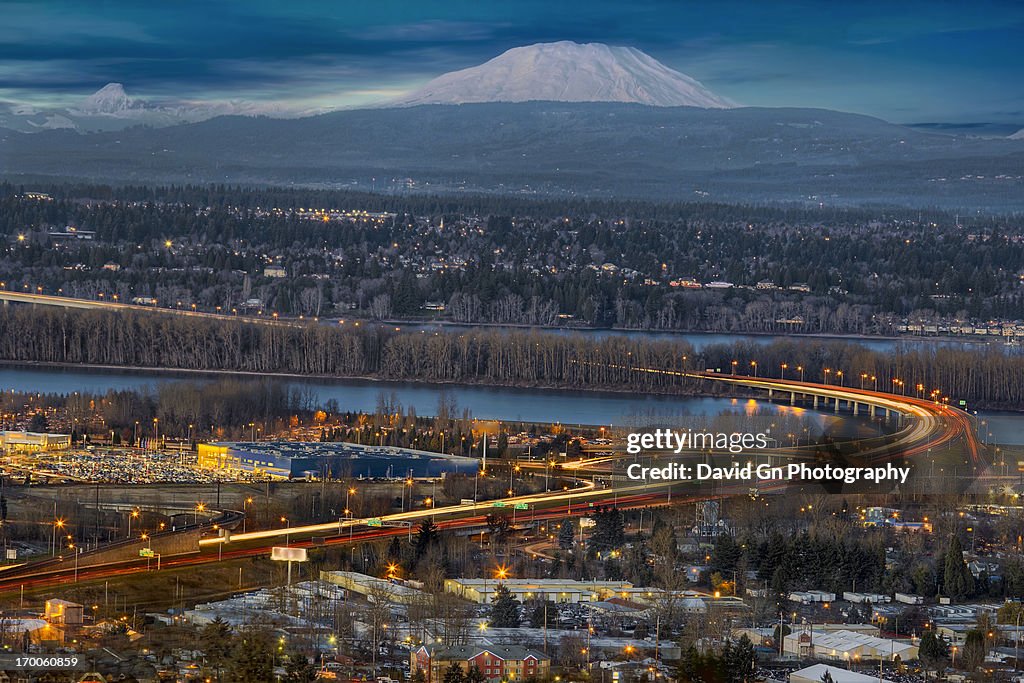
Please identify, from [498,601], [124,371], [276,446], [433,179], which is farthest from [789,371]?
[433,179]

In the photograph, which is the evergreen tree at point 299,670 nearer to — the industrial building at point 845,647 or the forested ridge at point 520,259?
the industrial building at point 845,647

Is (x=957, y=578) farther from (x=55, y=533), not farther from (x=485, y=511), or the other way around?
(x=55, y=533)

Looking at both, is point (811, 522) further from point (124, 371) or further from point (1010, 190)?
point (1010, 190)

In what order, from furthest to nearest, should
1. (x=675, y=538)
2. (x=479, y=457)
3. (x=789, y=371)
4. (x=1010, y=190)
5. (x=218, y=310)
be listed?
(x=1010, y=190), (x=218, y=310), (x=789, y=371), (x=479, y=457), (x=675, y=538)

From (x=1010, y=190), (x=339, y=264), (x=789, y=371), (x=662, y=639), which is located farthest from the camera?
(x=1010, y=190)

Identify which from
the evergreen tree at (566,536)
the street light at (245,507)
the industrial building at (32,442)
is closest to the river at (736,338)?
the industrial building at (32,442)

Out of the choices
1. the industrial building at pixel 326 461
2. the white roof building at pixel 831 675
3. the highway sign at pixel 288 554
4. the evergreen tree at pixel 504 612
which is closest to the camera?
the white roof building at pixel 831 675

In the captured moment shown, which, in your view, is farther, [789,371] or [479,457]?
[789,371]
